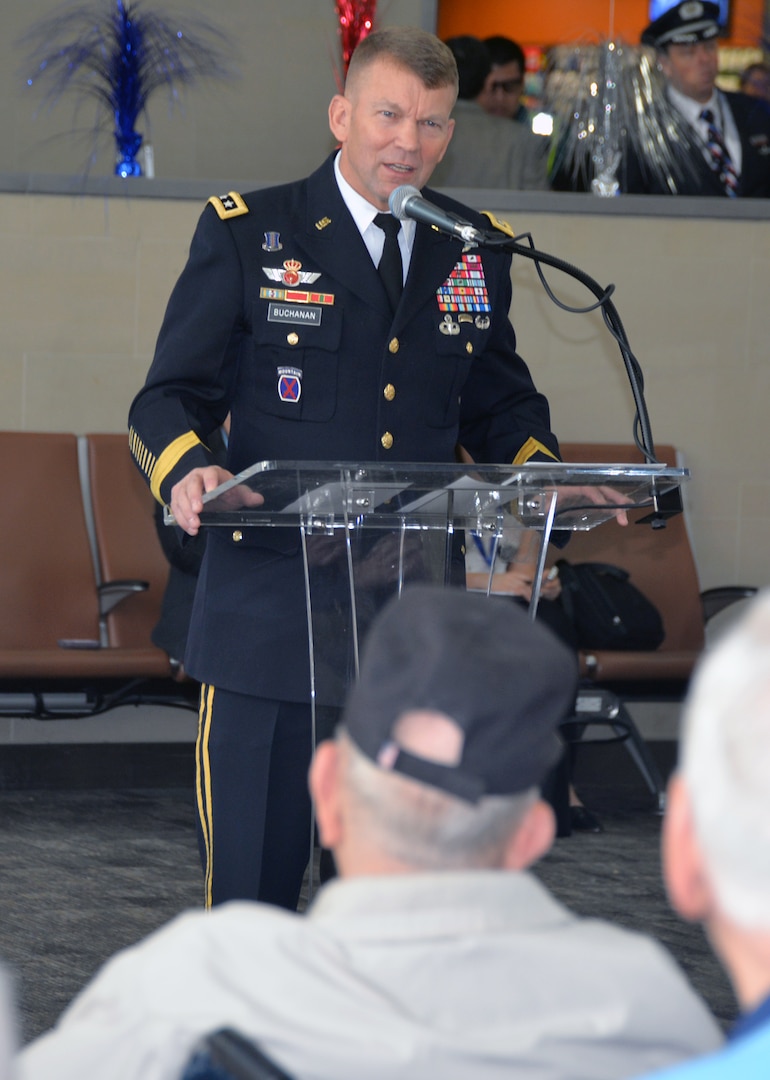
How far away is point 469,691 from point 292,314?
1390 millimetres

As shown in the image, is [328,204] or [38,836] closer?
[328,204]

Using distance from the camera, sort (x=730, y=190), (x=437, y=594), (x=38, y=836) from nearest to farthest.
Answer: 1. (x=437, y=594)
2. (x=38, y=836)
3. (x=730, y=190)

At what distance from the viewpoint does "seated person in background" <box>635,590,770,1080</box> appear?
731mm

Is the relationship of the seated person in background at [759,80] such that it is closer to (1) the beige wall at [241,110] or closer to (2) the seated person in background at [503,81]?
(2) the seated person in background at [503,81]

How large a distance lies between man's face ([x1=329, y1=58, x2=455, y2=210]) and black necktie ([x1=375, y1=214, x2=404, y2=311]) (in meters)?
0.07

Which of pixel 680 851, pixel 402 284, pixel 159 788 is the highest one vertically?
pixel 402 284

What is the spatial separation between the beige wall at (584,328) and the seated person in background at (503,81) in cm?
121

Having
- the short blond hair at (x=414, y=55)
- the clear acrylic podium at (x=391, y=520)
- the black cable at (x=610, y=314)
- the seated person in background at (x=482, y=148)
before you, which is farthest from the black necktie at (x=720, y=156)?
the clear acrylic podium at (x=391, y=520)

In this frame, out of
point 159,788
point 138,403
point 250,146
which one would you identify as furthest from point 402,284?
point 250,146

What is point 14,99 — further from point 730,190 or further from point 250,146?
point 730,190

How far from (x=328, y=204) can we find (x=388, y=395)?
12.2 inches

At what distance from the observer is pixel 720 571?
536cm

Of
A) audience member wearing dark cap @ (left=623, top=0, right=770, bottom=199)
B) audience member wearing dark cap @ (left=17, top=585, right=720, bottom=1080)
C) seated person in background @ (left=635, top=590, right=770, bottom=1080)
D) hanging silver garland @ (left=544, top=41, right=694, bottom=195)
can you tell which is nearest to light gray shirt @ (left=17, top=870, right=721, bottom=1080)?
audience member wearing dark cap @ (left=17, top=585, right=720, bottom=1080)

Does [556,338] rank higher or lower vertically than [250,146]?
lower
